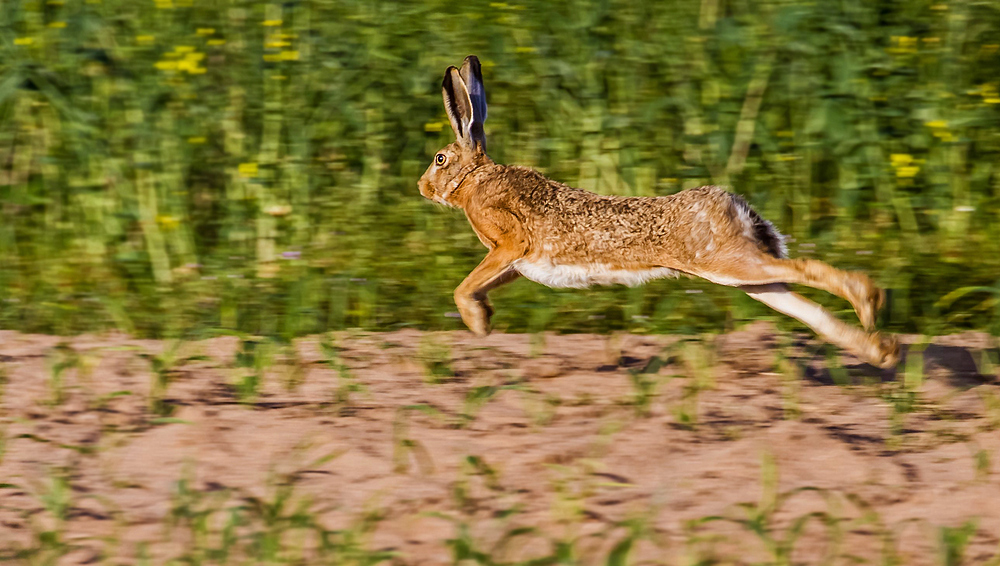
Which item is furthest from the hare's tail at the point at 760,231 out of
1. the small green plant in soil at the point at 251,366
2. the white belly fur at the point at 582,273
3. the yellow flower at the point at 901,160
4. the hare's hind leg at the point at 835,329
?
the yellow flower at the point at 901,160

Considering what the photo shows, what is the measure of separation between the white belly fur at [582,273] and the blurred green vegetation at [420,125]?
3.34ft

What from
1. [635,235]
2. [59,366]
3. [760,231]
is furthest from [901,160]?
[59,366]

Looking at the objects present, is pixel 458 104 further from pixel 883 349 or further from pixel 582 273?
pixel 883 349

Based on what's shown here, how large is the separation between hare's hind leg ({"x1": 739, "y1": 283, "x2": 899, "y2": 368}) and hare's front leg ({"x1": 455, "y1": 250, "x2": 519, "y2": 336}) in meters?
0.86

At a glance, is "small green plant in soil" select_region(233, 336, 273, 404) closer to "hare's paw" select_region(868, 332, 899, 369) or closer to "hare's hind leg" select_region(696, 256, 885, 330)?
"hare's hind leg" select_region(696, 256, 885, 330)

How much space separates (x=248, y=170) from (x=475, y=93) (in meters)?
1.81

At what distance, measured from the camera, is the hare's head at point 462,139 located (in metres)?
4.71

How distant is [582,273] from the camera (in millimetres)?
4492

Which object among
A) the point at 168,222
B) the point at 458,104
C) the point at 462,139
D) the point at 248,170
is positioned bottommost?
the point at 168,222

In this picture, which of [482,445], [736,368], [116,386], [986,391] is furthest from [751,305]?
[116,386]

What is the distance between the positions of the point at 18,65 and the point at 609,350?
352 centimetres

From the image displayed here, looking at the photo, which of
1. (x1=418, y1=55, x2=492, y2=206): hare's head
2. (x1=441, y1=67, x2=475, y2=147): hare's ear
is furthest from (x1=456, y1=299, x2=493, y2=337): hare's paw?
(x1=441, y1=67, x2=475, y2=147): hare's ear

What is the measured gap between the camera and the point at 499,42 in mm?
6512

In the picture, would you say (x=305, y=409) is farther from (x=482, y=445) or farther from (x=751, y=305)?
(x=751, y=305)
